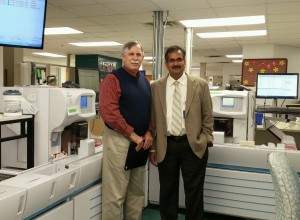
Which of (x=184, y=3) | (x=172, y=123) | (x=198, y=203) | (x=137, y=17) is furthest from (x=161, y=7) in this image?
(x=198, y=203)

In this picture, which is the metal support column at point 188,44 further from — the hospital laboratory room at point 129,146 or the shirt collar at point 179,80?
the shirt collar at point 179,80

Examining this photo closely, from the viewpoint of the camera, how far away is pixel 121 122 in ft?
7.82

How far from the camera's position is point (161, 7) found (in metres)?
5.04

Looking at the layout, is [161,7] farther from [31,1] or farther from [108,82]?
[108,82]

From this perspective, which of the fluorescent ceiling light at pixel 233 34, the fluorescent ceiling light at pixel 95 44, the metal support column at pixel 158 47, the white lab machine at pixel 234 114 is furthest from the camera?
the fluorescent ceiling light at pixel 95 44

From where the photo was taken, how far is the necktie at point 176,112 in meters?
2.63

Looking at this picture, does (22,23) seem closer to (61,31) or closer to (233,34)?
(61,31)

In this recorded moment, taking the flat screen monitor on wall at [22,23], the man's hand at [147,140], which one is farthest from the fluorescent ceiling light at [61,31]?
the man's hand at [147,140]

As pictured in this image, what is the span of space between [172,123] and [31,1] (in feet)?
5.50

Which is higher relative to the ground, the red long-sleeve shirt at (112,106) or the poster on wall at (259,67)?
the poster on wall at (259,67)

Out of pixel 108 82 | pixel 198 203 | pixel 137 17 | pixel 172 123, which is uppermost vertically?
pixel 137 17

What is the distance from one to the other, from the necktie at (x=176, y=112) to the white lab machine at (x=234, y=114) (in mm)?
639

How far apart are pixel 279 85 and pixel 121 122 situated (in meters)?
3.01

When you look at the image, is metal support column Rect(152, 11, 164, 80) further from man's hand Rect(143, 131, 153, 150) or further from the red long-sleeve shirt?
the red long-sleeve shirt
